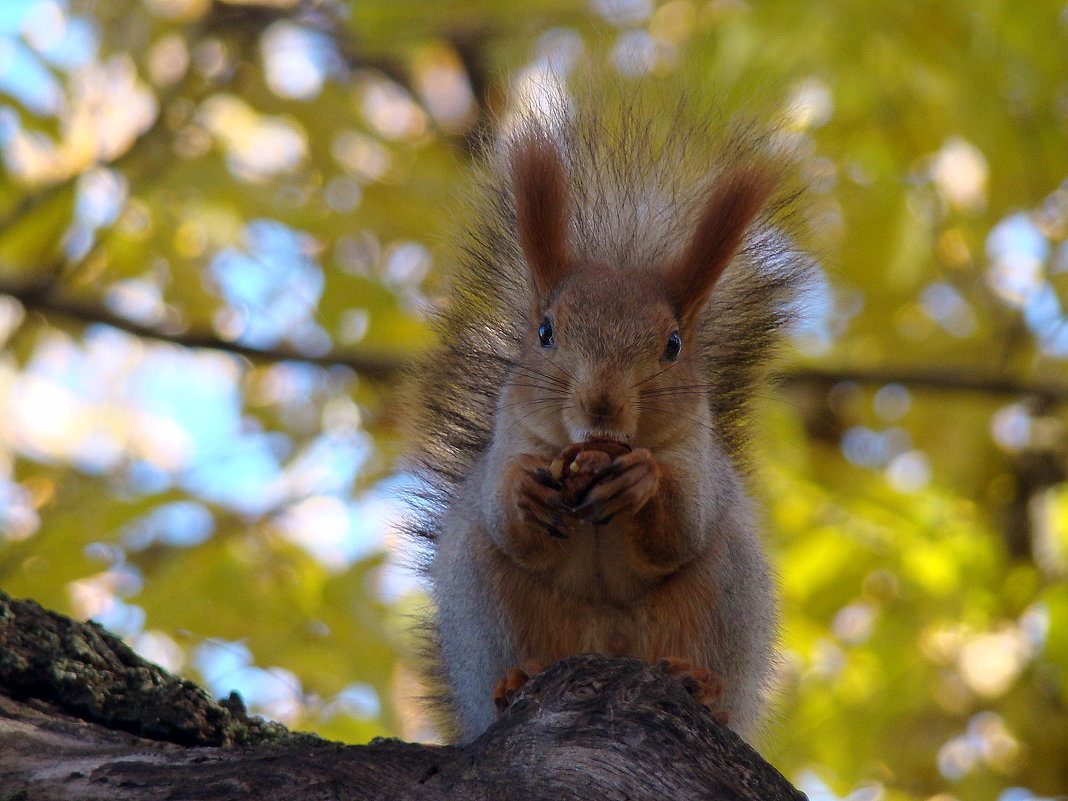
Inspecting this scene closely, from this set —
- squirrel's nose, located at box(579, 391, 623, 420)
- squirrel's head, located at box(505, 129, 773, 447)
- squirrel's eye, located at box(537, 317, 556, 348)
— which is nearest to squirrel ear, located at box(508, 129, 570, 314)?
squirrel's head, located at box(505, 129, 773, 447)

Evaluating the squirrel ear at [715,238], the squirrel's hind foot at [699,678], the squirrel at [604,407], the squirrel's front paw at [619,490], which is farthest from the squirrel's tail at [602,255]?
the squirrel's hind foot at [699,678]

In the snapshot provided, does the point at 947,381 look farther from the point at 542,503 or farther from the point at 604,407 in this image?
the point at 542,503

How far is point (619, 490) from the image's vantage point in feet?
7.04

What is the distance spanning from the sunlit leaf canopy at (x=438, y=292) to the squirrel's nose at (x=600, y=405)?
0.88m

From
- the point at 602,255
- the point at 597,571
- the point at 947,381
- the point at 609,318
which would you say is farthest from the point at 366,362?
the point at 947,381

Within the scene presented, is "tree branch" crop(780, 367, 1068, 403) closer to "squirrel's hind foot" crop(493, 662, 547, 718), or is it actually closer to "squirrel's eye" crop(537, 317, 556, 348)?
"squirrel's eye" crop(537, 317, 556, 348)

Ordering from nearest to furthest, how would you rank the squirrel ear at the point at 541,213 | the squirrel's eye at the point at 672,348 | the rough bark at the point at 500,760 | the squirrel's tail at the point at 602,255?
the rough bark at the point at 500,760 → the squirrel's eye at the point at 672,348 → the squirrel ear at the point at 541,213 → the squirrel's tail at the point at 602,255

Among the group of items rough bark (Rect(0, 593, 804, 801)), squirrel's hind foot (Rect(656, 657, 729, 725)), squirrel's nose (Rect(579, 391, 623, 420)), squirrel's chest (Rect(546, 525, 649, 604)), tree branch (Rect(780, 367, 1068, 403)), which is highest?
tree branch (Rect(780, 367, 1068, 403))

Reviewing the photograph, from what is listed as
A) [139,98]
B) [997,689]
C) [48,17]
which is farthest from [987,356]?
[48,17]

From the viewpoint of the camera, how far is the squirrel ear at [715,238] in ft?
8.33

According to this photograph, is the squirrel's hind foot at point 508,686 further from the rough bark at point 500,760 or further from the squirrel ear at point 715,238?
the squirrel ear at point 715,238

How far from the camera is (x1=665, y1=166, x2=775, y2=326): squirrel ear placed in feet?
8.33

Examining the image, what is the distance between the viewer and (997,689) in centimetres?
441

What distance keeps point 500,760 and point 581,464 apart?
0.70 metres
